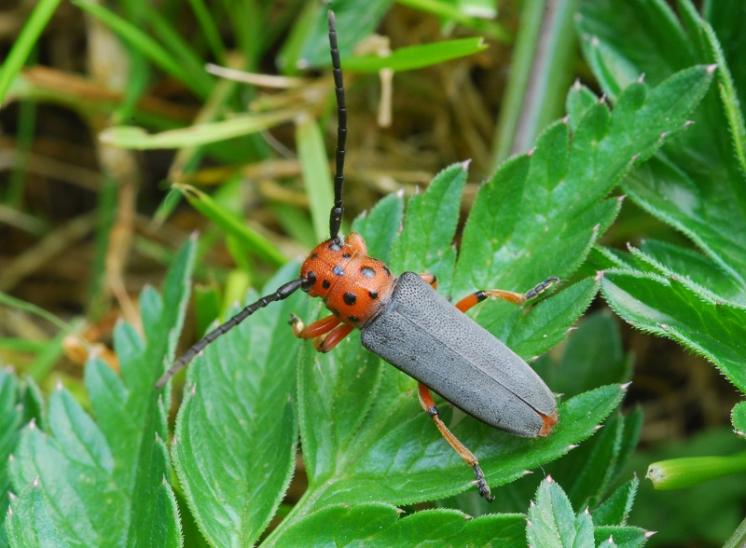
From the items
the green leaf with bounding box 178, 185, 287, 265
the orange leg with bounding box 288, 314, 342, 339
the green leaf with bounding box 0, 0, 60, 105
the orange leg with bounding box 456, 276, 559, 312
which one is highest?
the green leaf with bounding box 0, 0, 60, 105

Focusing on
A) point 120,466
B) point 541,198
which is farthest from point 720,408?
point 120,466

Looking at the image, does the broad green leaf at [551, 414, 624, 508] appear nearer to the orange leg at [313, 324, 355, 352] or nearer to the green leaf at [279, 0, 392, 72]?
the orange leg at [313, 324, 355, 352]

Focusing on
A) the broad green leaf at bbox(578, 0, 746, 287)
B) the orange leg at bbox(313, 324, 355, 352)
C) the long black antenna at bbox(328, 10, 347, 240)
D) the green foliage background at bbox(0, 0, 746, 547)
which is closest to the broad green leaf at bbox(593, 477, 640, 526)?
the green foliage background at bbox(0, 0, 746, 547)

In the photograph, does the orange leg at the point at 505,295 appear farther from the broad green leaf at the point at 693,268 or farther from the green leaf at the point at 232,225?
the green leaf at the point at 232,225

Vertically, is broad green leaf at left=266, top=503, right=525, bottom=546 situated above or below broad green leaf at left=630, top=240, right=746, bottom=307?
below

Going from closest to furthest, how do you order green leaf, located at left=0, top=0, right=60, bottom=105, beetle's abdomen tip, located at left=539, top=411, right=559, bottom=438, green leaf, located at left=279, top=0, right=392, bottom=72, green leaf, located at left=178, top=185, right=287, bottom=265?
beetle's abdomen tip, located at left=539, top=411, right=559, bottom=438 < green leaf, located at left=0, top=0, right=60, bottom=105 < green leaf, located at left=178, top=185, right=287, bottom=265 < green leaf, located at left=279, top=0, right=392, bottom=72

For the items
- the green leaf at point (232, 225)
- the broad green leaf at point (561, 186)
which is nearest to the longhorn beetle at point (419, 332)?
the broad green leaf at point (561, 186)

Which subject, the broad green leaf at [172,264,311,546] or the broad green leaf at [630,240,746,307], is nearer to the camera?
the broad green leaf at [172,264,311,546]
